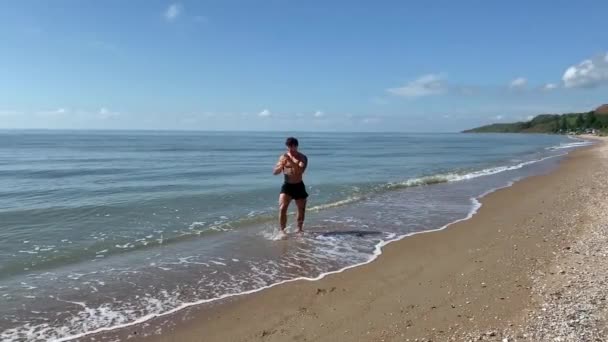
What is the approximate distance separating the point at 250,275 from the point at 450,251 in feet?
12.5

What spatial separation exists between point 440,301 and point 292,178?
5297mm

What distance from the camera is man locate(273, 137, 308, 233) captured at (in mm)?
10305

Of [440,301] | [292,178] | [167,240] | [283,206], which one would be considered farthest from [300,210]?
[440,301]

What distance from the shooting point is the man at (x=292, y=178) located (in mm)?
10305

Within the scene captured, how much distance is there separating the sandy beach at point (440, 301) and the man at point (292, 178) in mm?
2566

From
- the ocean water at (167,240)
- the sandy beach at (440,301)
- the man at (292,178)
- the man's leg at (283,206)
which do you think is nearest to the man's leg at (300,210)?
the man at (292,178)

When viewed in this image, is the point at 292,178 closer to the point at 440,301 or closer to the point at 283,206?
the point at 283,206

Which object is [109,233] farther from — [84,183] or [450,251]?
[84,183]

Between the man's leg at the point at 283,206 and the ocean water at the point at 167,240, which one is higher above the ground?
the man's leg at the point at 283,206

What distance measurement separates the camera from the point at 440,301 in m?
5.87

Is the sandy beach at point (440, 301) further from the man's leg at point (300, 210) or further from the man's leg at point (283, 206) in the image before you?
the man's leg at point (283, 206)

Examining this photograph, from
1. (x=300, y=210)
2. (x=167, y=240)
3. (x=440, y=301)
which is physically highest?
(x=300, y=210)

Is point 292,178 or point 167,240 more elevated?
point 292,178

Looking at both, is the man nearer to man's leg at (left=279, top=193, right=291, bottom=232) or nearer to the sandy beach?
man's leg at (left=279, top=193, right=291, bottom=232)
